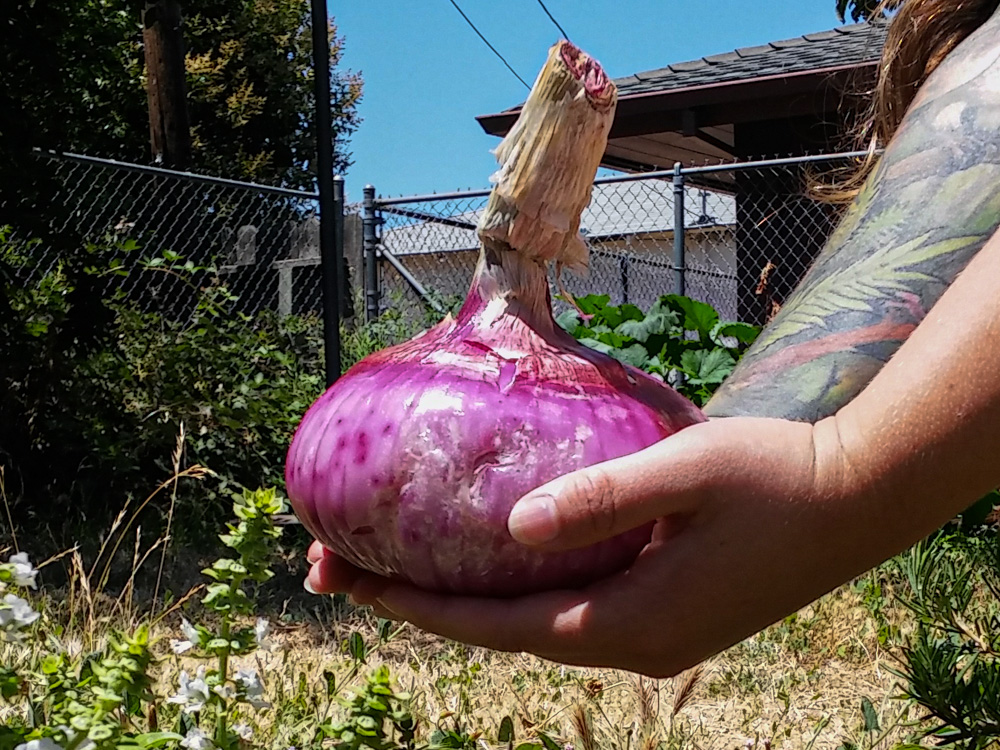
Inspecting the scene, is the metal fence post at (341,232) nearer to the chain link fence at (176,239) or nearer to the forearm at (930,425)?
the chain link fence at (176,239)

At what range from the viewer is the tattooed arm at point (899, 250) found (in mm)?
1159

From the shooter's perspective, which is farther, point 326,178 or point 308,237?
point 308,237

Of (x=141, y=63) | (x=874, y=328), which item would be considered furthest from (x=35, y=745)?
(x=141, y=63)

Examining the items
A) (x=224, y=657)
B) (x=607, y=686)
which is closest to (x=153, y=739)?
(x=224, y=657)

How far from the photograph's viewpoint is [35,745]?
3.52ft

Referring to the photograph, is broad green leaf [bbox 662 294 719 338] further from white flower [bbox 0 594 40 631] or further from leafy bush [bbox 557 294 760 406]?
white flower [bbox 0 594 40 631]

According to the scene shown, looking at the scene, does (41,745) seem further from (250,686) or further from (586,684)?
(586,684)

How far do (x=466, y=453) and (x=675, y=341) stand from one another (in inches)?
137

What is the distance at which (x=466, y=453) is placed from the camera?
2.86ft

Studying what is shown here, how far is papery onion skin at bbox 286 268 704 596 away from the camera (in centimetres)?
87

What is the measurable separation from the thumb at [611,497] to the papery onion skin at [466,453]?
0.16 feet

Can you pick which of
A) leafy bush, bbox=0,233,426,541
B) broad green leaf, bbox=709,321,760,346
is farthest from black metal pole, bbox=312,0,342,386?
broad green leaf, bbox=709,321,760,346

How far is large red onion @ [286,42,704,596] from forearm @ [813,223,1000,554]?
0.17 metres

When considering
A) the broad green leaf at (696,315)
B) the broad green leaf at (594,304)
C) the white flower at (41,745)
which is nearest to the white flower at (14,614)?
the white flower at (41,745)
